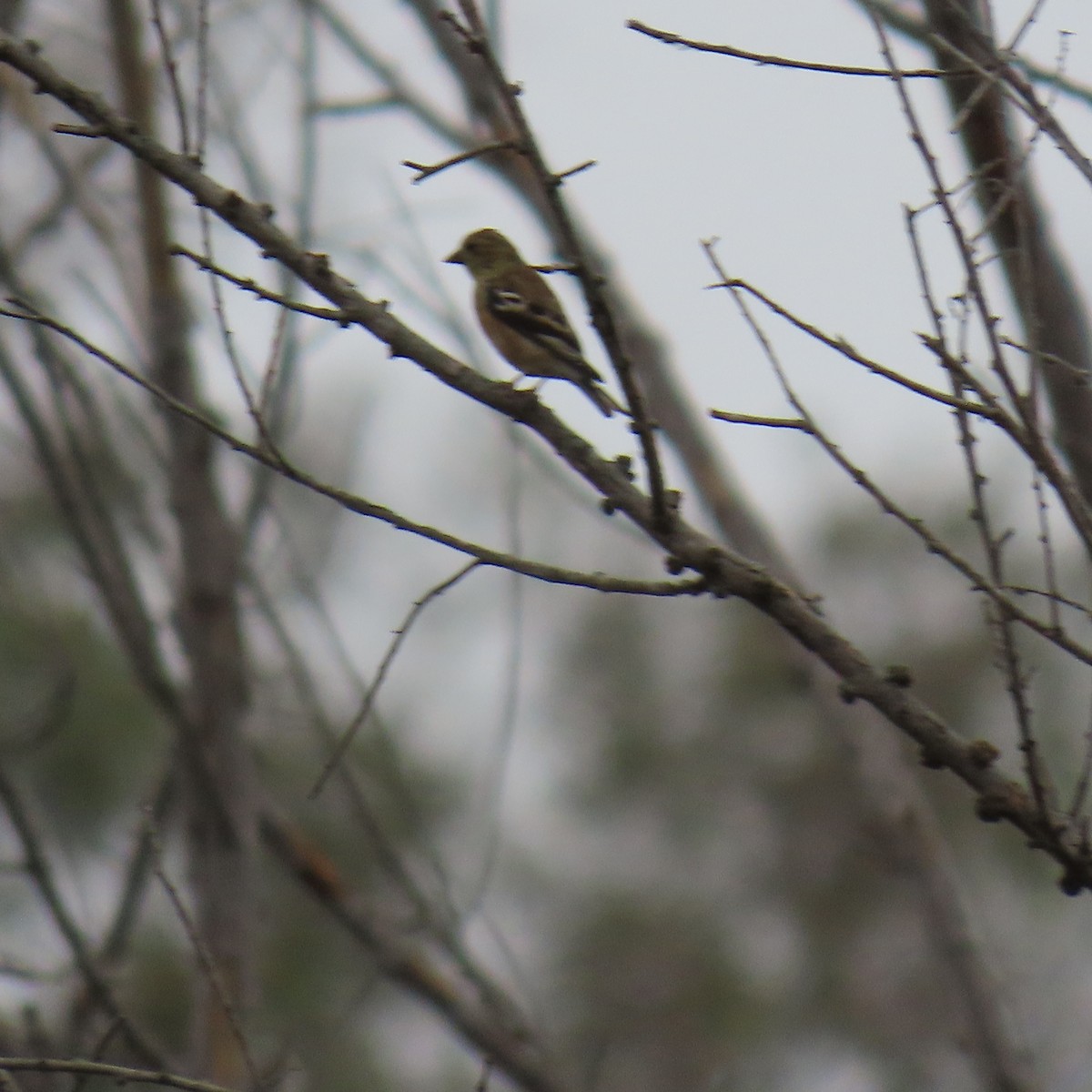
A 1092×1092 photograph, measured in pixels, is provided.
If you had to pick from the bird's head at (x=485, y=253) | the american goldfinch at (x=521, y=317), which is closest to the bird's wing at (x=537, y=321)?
the american goldfinch at (x=521, y=317)

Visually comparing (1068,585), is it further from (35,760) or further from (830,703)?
(830,703)

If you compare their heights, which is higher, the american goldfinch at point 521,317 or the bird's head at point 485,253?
the bird's head at point 485,253

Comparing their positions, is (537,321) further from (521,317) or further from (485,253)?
(485,253)

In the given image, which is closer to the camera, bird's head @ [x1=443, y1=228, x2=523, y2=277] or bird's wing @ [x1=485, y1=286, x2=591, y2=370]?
bird's wing @ [x1=485, y1=286, x2=591, y2=370]

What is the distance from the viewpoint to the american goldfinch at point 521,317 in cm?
366

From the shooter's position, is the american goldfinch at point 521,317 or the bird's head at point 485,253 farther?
the bird's head at point 485,253

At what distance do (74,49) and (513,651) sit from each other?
13.3 ft

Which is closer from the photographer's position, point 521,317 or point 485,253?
point 521,317

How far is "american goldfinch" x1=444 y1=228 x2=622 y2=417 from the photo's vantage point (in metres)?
3.66

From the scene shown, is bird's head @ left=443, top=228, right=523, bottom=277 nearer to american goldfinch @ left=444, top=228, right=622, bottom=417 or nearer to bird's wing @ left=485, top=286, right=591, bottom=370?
american goldfinch @ left=444, top=228, right=622, bottom=417

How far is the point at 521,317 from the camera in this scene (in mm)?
3857

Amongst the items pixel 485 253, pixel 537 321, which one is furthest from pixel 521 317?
pixel 485 253

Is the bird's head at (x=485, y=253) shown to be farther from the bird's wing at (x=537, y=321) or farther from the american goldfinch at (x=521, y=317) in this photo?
the bird's wing at (x=537, y=321)

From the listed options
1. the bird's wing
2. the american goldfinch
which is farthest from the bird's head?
the bird's wing
